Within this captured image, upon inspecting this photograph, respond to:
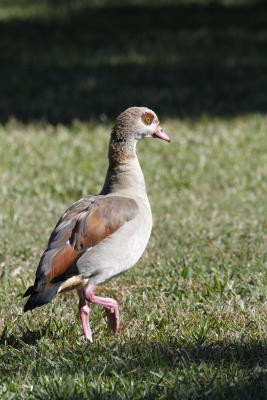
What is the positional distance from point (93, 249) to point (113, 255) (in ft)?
0.44

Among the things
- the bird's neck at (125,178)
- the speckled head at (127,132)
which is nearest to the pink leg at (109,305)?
the bird's neck at (125,178)

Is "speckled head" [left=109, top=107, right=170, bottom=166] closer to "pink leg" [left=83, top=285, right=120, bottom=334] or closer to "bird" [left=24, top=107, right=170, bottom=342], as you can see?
"bird" [left=24, top=107, right=170, bottom=342]

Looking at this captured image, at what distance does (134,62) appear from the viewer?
14758 millimetres

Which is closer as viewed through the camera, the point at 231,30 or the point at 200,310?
the point at 200,310

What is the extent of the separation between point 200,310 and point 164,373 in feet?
4.26

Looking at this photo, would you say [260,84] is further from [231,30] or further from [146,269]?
[146,269]

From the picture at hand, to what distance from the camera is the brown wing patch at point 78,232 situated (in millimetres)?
4383

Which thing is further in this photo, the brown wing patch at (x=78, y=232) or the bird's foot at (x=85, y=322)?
the bird's foot at (x=85, y=322)

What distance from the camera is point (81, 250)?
4.49 meters

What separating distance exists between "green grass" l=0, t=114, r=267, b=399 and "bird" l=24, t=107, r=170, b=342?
1.08 ft

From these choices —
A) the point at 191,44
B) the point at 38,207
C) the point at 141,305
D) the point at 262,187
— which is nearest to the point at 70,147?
the point at 38,207

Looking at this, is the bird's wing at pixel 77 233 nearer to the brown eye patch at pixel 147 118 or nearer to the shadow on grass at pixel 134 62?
the brown eye patch at pixel 147 118

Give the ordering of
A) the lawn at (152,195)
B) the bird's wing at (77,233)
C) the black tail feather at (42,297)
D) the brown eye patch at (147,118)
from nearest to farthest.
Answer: the lawn at (152,195)
the black tail feather at (42,297)
the bird's wing at (77,233)
the brown eye patch at (147,118)

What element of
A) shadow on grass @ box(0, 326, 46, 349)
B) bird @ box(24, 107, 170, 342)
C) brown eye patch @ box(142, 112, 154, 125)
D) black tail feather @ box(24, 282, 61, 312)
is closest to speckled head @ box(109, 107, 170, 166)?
→ brown eye patch @ box(142, 112, 154, 125)
